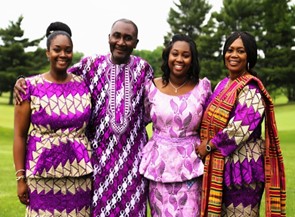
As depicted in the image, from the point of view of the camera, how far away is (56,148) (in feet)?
12.9

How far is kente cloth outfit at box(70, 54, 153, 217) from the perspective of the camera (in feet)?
13.9

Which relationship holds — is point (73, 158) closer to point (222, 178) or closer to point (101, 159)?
point (101, 159)

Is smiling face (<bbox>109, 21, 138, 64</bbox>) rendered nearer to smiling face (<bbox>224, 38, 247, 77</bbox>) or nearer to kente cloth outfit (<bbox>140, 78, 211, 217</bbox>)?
kente cloth outfit (<bbox>140, 78, 211, 217</bbox>)

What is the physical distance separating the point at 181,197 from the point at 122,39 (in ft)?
4.75

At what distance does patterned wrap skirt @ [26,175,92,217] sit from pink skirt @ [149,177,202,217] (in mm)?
736

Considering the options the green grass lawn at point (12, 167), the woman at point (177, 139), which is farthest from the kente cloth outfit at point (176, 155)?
the green grass lawn at point (12, 167)

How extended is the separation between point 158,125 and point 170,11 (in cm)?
4639

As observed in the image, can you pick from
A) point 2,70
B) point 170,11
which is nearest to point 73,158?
point 2,70

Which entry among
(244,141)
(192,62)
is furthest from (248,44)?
(244,141)

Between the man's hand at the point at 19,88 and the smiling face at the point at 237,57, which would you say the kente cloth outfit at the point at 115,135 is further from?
the smiling face at the point at 237,57

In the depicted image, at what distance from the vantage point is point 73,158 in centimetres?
398

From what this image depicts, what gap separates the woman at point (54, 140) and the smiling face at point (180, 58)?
81 centimetres

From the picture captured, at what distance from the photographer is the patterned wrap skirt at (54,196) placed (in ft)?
13.1

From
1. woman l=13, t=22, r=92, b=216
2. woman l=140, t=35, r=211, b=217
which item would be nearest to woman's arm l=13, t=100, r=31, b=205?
woman l=13, t=22, r=92, b=216
